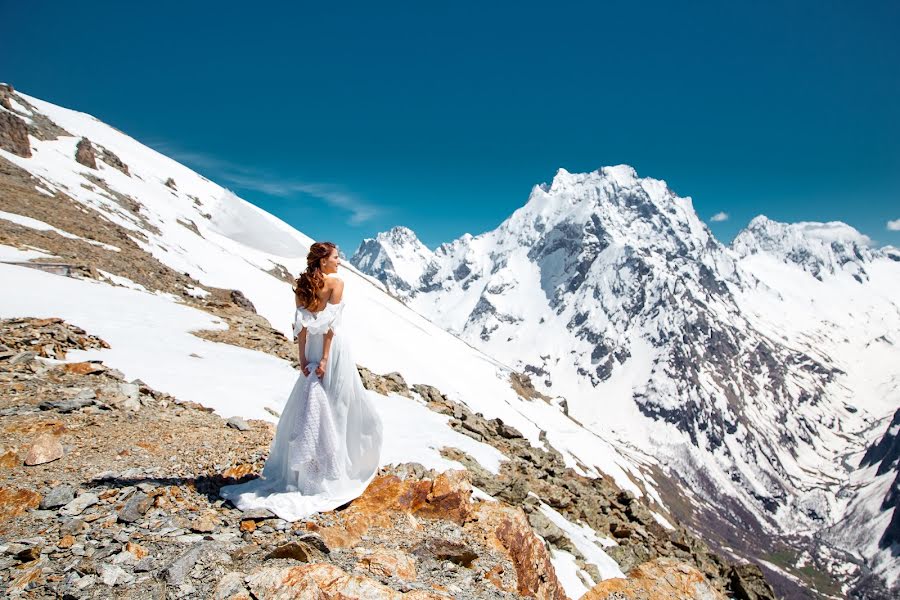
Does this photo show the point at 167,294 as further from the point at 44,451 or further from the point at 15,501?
the point at 15,501

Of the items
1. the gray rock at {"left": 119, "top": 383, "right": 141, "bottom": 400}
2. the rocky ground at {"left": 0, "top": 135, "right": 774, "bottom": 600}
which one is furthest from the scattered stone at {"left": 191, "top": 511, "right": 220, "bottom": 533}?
the gray rock at {"left": 119, "top": 383, "right": 141, "bottom": 400}

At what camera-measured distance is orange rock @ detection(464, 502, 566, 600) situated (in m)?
8.45

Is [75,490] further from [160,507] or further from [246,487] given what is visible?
[246,487]

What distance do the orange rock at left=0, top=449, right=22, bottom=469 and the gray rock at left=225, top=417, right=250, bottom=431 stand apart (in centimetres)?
410

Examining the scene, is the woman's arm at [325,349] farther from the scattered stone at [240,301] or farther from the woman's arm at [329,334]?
the scattered stone at [240,301]

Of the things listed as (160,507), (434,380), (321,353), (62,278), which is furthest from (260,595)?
(434,380)

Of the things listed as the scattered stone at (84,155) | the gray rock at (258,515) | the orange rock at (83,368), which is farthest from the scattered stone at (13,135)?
the gray rock at (258,515)

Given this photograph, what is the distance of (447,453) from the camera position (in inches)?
599

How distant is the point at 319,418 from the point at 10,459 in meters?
4.88

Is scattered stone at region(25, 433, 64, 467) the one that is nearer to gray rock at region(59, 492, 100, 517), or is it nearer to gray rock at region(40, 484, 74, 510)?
gray rock at region(40, 484, 74, 510)

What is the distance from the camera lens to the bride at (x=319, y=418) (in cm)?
Result: 798

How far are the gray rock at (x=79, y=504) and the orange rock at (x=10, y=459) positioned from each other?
5.50 ft

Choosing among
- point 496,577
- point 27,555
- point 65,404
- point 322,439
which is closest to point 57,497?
point 27,555

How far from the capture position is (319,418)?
822 cm
